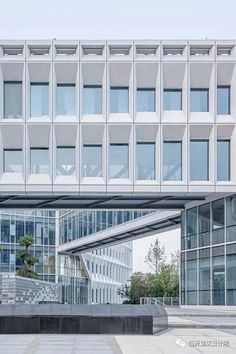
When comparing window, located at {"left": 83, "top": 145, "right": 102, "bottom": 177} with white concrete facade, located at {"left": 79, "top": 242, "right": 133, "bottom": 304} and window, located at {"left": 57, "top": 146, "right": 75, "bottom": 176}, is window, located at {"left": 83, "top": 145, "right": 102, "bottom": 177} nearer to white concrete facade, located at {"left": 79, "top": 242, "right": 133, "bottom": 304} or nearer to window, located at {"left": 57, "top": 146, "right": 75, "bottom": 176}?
window, located at {"left": 57, "top": 146, "right": 75, "bottom": 176}

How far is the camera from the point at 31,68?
3850 centimetres

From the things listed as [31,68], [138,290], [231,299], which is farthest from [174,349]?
[138,290]

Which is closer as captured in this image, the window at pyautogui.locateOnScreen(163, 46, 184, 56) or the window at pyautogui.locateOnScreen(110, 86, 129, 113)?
the window at pyautogui.locateOnScreen(163, 46, 184, 56)

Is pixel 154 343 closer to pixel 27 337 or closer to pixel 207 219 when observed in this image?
pixel 27 337

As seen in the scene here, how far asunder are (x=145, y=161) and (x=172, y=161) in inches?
58.5

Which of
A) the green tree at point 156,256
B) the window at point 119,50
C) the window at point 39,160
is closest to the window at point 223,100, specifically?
the window at point 119,50

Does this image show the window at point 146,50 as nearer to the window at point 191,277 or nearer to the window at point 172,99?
the window at point 172,99

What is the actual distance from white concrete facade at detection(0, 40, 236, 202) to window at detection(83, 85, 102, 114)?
390 mm

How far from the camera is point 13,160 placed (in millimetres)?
38344

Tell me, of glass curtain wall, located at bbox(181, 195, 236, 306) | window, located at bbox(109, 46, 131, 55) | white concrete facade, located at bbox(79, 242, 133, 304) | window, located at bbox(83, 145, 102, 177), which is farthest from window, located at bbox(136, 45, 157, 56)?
white concrete facade, located at bbox(79, 242, 133, 304)

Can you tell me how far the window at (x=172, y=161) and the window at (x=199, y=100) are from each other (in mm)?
2133

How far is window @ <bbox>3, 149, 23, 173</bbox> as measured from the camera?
3822cm

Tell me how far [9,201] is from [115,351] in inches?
1000

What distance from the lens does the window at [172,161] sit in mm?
38219
